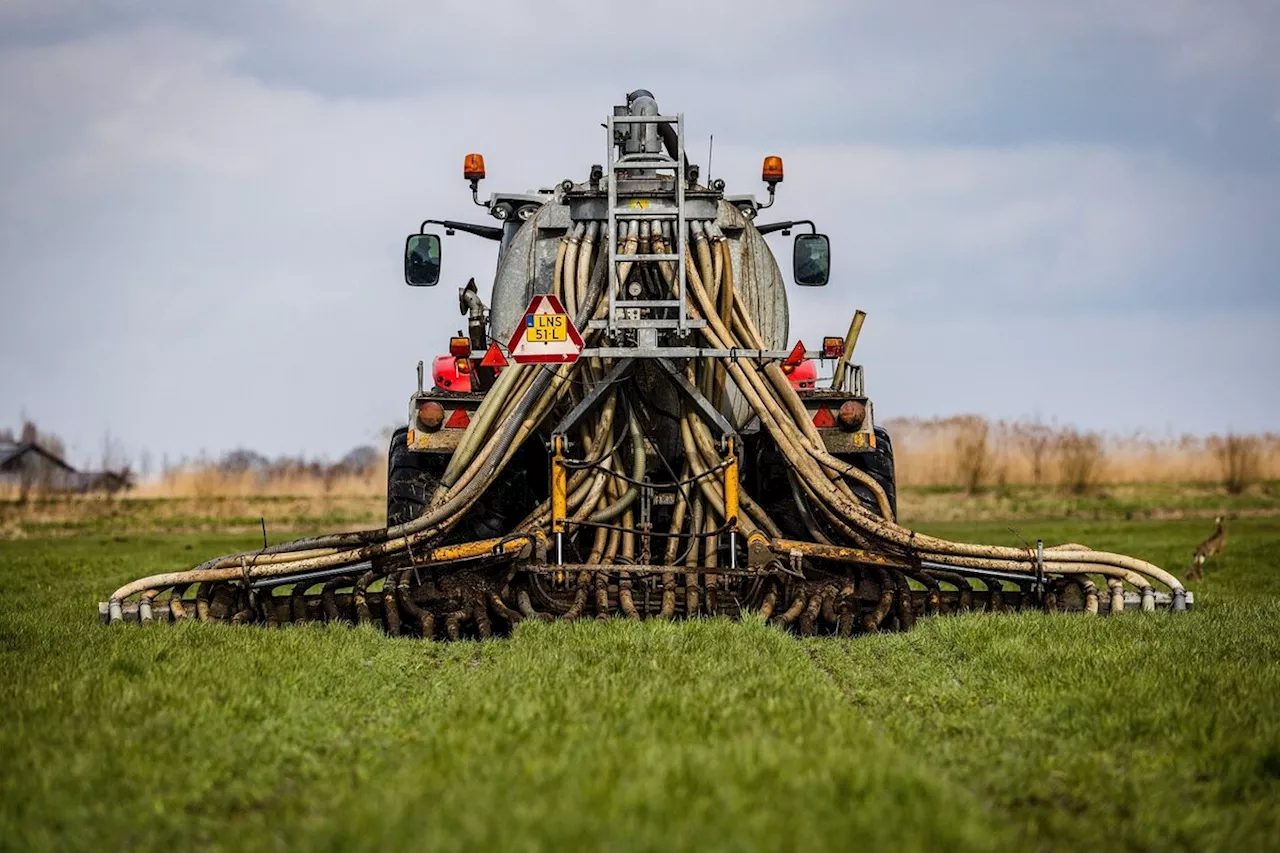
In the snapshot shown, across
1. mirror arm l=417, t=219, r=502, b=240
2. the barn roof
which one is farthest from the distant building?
mirror arm l=417, t=219, r=502, b=240

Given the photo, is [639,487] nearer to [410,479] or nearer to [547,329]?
[547,329]

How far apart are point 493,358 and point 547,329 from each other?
5.32ft

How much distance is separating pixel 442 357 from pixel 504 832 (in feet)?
31.3

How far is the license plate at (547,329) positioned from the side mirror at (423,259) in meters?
3.25

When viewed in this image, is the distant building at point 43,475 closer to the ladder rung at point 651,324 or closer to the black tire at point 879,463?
the black tire at point 879,463

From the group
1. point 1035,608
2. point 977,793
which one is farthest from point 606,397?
point 977,793

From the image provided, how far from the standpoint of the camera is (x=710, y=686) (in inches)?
253

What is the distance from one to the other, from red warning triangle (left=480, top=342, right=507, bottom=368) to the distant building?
89.7 feet

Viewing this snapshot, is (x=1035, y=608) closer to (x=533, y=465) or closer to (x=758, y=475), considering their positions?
Answer: (x=758, y=475)

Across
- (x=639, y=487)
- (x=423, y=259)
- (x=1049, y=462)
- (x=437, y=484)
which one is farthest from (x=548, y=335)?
(x=1049, y=462)

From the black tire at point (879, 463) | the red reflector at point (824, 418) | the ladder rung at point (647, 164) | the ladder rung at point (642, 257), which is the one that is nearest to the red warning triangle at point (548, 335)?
the ladder rung at point (642, 257)

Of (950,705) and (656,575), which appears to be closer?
(950,705)

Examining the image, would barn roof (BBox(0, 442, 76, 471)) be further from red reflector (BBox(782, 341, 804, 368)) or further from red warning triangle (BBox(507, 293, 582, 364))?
red warning triangle (BBox(507, 293, 582, 364))

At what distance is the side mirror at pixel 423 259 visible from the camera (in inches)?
489
